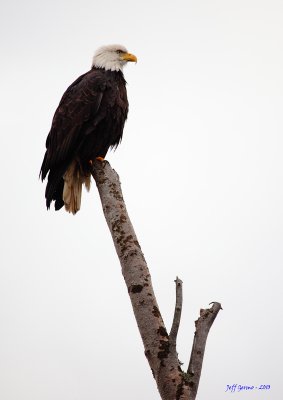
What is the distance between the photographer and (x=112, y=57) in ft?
22.6

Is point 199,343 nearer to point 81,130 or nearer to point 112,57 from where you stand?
point 81,130

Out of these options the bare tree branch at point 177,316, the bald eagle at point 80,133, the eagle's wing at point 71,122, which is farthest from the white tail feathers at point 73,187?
the bare tree branch at point 177,316

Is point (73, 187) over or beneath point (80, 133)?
beneath

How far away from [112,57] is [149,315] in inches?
181

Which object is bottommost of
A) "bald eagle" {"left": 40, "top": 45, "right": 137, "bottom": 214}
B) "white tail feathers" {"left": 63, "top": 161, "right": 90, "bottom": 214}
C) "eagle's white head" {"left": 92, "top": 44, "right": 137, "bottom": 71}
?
"white tail feathers" {"left": 63, "top": 161, "right": 90, "bottom": 214}

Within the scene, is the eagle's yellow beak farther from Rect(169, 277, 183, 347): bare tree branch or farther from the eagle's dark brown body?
Rect(169, 277, 183, 347): bare tree branch

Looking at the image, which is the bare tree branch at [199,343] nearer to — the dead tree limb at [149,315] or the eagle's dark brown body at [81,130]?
the dead tree limb at [149,315]

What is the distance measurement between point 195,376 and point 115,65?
4776 mm

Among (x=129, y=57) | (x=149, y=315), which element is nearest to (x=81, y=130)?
(x=129, y=57)

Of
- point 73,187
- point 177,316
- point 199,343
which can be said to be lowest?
point 199,343

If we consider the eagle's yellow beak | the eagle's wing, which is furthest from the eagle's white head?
the eagle's wing

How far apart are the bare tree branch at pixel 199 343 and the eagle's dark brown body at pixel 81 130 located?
2858mm

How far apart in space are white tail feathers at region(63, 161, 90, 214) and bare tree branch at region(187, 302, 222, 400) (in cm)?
284

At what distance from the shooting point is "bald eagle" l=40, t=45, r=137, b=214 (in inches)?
229
